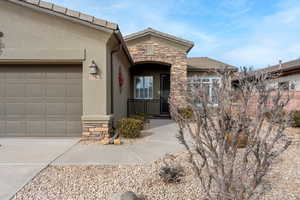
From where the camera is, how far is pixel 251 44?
781 inches

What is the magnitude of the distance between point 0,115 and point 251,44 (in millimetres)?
21826

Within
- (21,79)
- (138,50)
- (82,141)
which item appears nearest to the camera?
(82,141)

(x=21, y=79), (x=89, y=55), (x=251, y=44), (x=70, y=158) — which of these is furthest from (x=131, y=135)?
(x=251, y=44)

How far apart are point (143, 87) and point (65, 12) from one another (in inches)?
303

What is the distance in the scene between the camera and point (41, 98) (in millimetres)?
6020

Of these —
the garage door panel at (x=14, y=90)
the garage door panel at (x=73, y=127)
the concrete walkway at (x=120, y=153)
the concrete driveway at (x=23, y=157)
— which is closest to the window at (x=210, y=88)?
the concrete walkway at (x=120, y=153)

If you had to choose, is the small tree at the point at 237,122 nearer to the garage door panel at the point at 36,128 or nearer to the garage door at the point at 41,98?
the garage door at the point at 41,98

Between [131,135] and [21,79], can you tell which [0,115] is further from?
[131,135]

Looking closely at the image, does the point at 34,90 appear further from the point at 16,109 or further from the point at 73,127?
the point at 73,127

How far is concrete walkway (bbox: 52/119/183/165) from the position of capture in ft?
13.0

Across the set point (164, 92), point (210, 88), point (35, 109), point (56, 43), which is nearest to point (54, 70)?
point (56, 43)

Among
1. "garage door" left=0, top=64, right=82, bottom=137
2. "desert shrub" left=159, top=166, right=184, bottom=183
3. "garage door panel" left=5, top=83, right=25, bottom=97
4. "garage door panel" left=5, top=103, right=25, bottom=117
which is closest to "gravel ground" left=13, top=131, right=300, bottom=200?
"desert shrub" left=159, top=166, right=184, bottom=183

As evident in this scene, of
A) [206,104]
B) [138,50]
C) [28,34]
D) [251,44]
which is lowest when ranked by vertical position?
[206,104]

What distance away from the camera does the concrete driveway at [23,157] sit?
9.84 ft
